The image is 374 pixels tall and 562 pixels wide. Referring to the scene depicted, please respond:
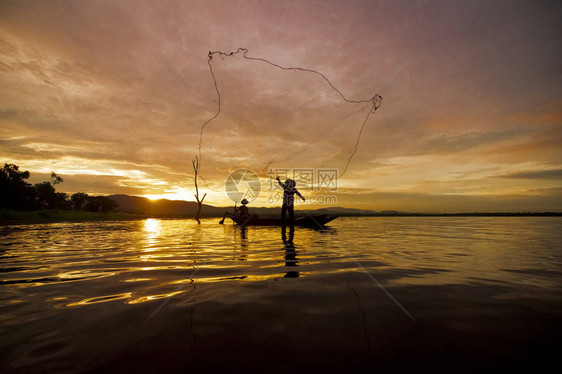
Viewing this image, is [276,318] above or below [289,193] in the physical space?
below

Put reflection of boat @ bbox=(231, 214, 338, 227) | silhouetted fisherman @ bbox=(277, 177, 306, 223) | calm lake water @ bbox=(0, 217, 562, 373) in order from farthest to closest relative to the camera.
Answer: reflection of boat @ bbox=(231, 214, 338, 227) → silhouetted fisherman @ bbox=(277, 177, 306, 223) → calm lake water @ bbox=(0, 217, 562, 373)

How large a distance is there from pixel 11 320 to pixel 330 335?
161 inches

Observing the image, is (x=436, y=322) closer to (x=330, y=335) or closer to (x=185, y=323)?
(x=330, y=335)

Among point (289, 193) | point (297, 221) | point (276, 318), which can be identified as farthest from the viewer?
point (297, 221)

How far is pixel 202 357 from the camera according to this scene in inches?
93.5

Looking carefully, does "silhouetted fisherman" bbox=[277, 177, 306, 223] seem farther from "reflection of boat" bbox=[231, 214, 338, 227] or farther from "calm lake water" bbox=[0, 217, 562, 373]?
"calm lake water" bbox=[0, 217, 562, 373]

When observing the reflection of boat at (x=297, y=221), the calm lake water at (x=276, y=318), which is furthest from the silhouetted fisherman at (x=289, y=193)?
the calm lake water at (x=276, y=318)

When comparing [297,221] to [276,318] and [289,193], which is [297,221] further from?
[276,318]

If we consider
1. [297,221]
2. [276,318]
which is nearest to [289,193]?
[297,221]

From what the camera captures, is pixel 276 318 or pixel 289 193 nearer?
pixel 276 318

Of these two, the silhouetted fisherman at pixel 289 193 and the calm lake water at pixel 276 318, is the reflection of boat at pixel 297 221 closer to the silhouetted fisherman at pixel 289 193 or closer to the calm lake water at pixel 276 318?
the silhouetted fisherman at pixel 289 193

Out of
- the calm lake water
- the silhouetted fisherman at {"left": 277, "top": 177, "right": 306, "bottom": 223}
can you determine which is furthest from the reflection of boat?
the calm lake water

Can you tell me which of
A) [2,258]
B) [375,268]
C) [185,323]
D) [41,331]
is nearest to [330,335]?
[185,323]

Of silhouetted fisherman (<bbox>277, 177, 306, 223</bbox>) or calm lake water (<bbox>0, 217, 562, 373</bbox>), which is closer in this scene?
calm lake water (<bbox>0, 217, 562, 373</bbox>)
